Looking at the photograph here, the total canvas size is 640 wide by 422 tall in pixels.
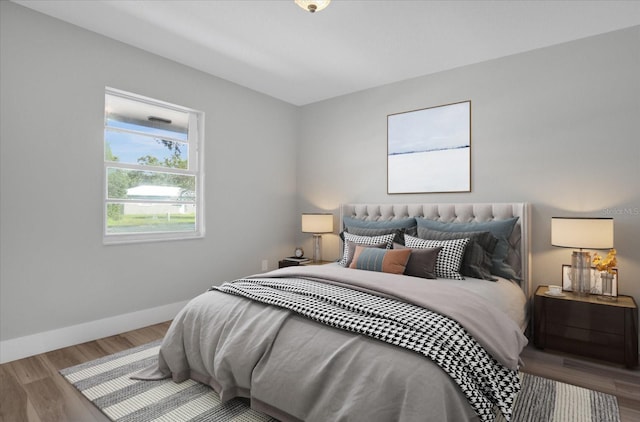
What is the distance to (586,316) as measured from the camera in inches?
101

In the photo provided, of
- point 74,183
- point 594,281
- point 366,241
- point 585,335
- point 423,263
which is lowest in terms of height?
point 585,335

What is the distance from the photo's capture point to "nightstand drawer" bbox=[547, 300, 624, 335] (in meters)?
2.47

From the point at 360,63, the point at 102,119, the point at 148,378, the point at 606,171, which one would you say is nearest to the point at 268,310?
the point at 148,378

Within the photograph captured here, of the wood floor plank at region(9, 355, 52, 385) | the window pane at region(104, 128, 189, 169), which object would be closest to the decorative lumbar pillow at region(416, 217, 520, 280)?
the window pane at region(104, 128, 189, 169)

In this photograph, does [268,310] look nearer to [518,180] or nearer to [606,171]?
[518,180]

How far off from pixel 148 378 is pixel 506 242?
287cm

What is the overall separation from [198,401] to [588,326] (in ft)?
8.90

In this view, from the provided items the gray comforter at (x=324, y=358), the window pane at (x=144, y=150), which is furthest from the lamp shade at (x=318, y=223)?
the gray comforter at (x=324, y=358)

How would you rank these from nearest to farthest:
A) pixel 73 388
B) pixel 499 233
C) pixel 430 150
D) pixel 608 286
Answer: pixel 73 388 < pixel 608 286 < pixel 499 233 < pixel 430 150

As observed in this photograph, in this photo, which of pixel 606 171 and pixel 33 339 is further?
pixel 606 171

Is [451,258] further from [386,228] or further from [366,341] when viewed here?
[366,341]

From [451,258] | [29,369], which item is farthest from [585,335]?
[29,369]

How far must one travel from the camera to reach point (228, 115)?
401 cm

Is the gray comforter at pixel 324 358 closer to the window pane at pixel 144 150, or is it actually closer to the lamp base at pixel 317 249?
the window pane at pixel 144 150
